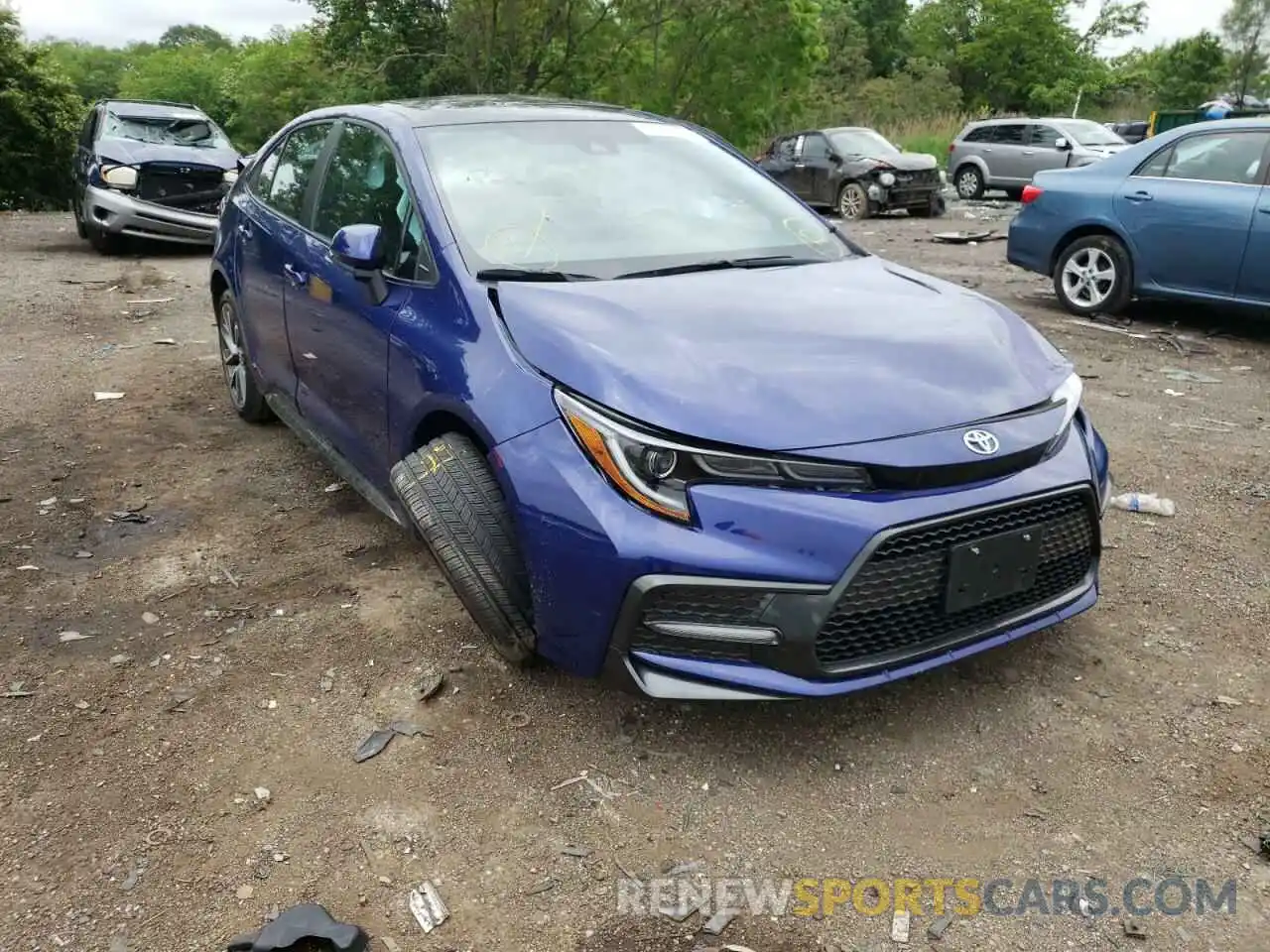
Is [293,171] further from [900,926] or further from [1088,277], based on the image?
[1088,277]

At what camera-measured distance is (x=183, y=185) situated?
11727 millimetres

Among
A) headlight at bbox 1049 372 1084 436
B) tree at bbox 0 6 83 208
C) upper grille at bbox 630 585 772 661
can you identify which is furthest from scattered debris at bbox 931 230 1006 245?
tree at bbox 0 6 83 208

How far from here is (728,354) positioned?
2.71 meters

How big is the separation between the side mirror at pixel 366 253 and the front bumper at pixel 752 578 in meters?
1.03

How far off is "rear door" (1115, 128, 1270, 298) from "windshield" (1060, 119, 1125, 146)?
11695mm

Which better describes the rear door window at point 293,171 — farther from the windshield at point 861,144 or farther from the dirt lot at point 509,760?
the windshield at point 861,144

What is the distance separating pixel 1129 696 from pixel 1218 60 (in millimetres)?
64222

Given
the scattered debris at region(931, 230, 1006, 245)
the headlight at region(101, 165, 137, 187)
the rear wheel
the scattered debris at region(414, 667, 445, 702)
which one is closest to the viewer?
the scattered debris at region(414, 667, 445, 702)

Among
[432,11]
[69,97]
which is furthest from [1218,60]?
[69,97]

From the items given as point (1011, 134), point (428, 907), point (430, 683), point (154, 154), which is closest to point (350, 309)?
point (430, 683)

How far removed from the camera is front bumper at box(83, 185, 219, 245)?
11.5 metres

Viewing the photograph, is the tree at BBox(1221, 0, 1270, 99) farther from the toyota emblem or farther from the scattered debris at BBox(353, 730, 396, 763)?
the scattered debris at BBox(353, 730, 396, 763)

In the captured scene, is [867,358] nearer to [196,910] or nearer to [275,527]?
[196,910]

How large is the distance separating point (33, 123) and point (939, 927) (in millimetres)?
20928
